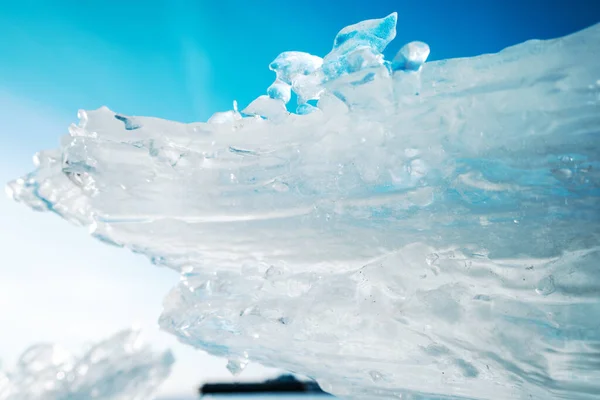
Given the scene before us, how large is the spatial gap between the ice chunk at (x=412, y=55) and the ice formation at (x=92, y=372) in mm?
6012

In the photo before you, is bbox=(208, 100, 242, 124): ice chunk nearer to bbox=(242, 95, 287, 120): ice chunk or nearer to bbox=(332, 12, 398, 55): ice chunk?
bbox=(242, 95, 287, 120): ice chunk

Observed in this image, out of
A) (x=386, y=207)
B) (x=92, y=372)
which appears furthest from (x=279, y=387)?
(x=386, y=207)

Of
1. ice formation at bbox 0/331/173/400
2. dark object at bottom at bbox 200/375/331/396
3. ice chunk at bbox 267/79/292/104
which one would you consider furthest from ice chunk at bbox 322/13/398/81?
dark object at bottom at bbox 200/375/331/396

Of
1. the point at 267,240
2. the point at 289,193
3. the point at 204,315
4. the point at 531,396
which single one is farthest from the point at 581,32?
the point at 204,315

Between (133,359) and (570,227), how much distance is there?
6237 mm

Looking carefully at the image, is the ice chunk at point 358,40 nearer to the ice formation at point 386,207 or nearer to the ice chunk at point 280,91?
the ice formation at point 386,207

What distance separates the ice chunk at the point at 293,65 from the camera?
214cm

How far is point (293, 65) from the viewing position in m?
2.18

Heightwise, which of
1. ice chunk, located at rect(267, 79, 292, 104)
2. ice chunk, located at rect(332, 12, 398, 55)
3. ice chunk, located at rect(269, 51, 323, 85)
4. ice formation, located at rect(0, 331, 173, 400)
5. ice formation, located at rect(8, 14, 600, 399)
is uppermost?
ice chunk, located at rect(332, 12, 398, 55)

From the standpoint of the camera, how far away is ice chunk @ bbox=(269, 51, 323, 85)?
7.02 ft

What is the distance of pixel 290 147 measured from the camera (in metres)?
1.98

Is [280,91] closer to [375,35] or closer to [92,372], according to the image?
[375,35]

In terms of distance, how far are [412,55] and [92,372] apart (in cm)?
635

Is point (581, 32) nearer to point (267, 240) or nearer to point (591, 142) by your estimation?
point (591, 142)
